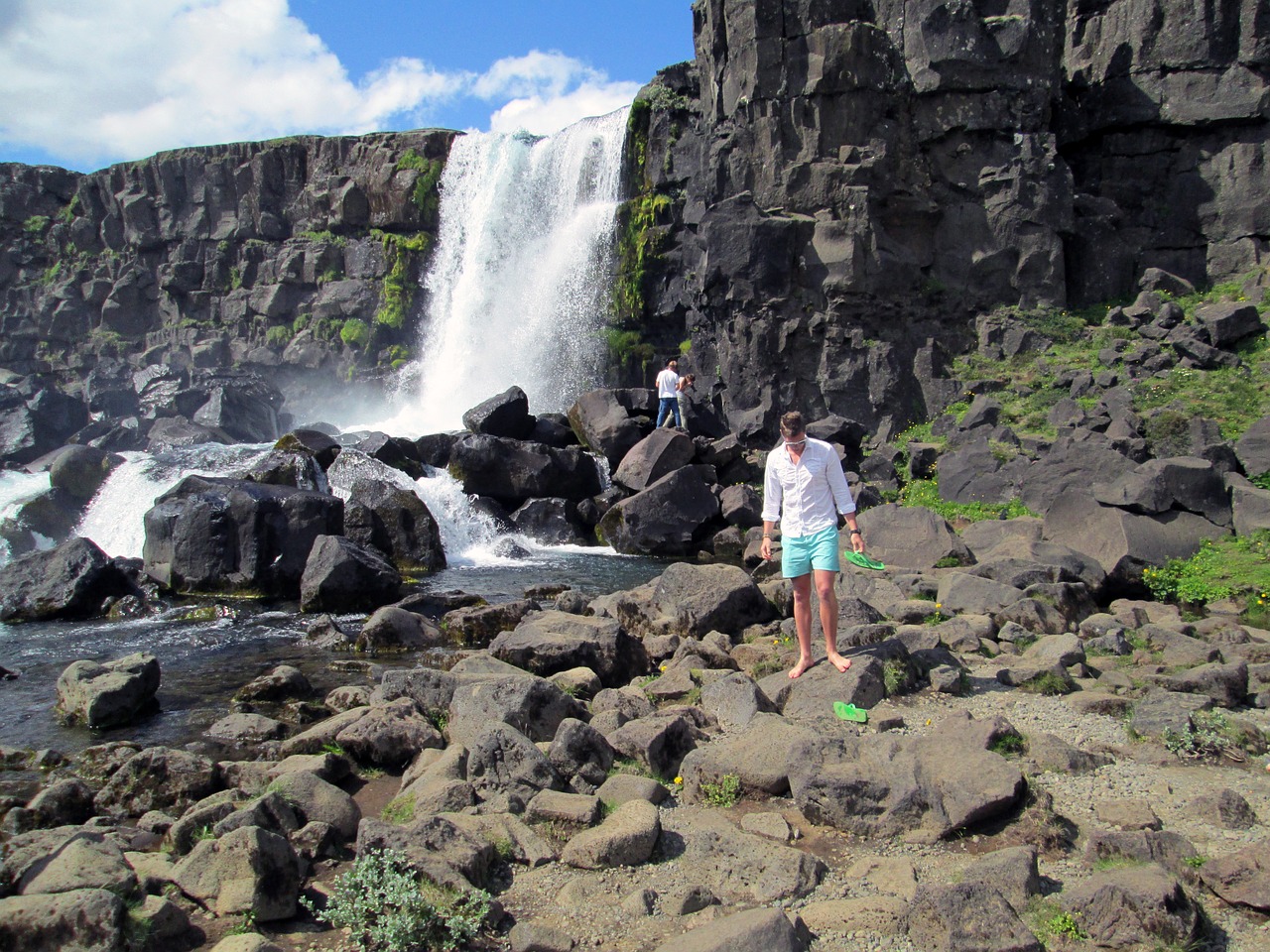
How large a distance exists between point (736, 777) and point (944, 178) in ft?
73.8

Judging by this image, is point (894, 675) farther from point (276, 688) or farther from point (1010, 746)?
point (276, 688)

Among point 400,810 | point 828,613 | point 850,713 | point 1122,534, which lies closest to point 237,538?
point 400,810

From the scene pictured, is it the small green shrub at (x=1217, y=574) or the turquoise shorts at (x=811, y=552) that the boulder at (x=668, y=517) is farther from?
the turquoise shorts at (x=811, y=552)

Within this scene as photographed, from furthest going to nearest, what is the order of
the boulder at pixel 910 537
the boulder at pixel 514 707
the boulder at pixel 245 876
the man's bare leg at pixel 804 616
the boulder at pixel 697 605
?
the boulder at pixel 910 537 → the boulder at pixel 697 605 → the man's bare leg at pixel 804 616 → the boulder at pixel 514 707 → the boulder at pixel 245 876

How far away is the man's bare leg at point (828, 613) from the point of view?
7.25 meters

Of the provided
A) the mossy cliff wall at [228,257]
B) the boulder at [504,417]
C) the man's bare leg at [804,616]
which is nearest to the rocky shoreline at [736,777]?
the man's bare leg at [804,616]

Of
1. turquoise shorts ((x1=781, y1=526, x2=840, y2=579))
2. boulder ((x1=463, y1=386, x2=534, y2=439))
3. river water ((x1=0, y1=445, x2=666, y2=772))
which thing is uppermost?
boulder ((x1=463, y1=386, x2=534, y2=439))

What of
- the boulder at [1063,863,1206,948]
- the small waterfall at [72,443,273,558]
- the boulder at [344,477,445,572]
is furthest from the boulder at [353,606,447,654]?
the boulder at [1063,863,1206,948]

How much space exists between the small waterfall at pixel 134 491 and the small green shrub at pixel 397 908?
15.8 metres

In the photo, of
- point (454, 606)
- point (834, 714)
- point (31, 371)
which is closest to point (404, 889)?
point (834, 714)

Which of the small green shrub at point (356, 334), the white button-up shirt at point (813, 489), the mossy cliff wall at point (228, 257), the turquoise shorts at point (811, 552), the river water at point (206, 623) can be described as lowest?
the river water at point (206, 623)

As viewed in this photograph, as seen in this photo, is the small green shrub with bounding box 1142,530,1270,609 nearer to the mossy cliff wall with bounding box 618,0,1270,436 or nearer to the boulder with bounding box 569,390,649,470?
the mossy cliff wall with bounding box 618,0,1270,436

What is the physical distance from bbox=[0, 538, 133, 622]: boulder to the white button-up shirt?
12.0m

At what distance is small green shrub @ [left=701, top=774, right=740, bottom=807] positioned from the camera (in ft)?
19.2
